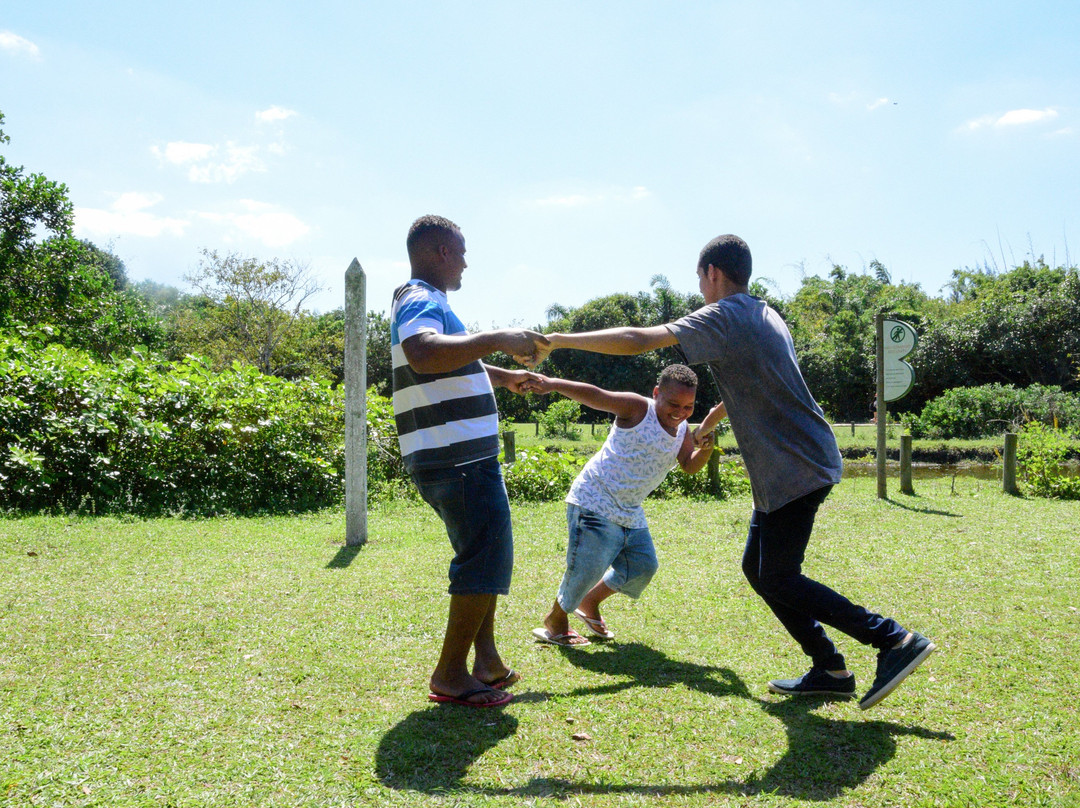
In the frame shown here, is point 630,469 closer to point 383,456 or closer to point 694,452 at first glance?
point 694,452

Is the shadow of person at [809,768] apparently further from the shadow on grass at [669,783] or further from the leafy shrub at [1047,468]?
the leafy shrub at [1047,468]

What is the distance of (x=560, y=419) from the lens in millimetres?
23859

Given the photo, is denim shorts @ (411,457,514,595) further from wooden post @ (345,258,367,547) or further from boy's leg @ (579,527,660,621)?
wooden post @ (345,258,367,547)

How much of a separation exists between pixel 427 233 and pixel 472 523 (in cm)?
133

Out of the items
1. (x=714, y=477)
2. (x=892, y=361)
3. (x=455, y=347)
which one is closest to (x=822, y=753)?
(x=455, y=347)

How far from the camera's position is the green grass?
272 centimetres

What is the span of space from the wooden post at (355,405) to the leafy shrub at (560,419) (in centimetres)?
1599

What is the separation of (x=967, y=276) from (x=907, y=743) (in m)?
52.2

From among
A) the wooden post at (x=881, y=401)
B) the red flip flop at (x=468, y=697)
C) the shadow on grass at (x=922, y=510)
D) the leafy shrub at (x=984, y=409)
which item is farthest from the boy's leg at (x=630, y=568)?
the leafy shrub at (x=984, y=409)

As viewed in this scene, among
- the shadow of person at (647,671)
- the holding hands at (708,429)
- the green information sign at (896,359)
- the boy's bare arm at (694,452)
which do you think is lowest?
the shadow of person at (647,671)

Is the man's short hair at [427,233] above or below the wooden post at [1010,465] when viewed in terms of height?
above

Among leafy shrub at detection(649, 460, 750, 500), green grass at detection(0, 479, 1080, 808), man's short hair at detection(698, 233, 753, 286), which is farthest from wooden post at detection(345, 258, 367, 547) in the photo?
leafy shrub at detection(649, 460, 750, 500)

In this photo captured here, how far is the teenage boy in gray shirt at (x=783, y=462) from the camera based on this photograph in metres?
3.31

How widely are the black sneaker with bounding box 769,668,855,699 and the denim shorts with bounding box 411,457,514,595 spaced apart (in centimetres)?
145
